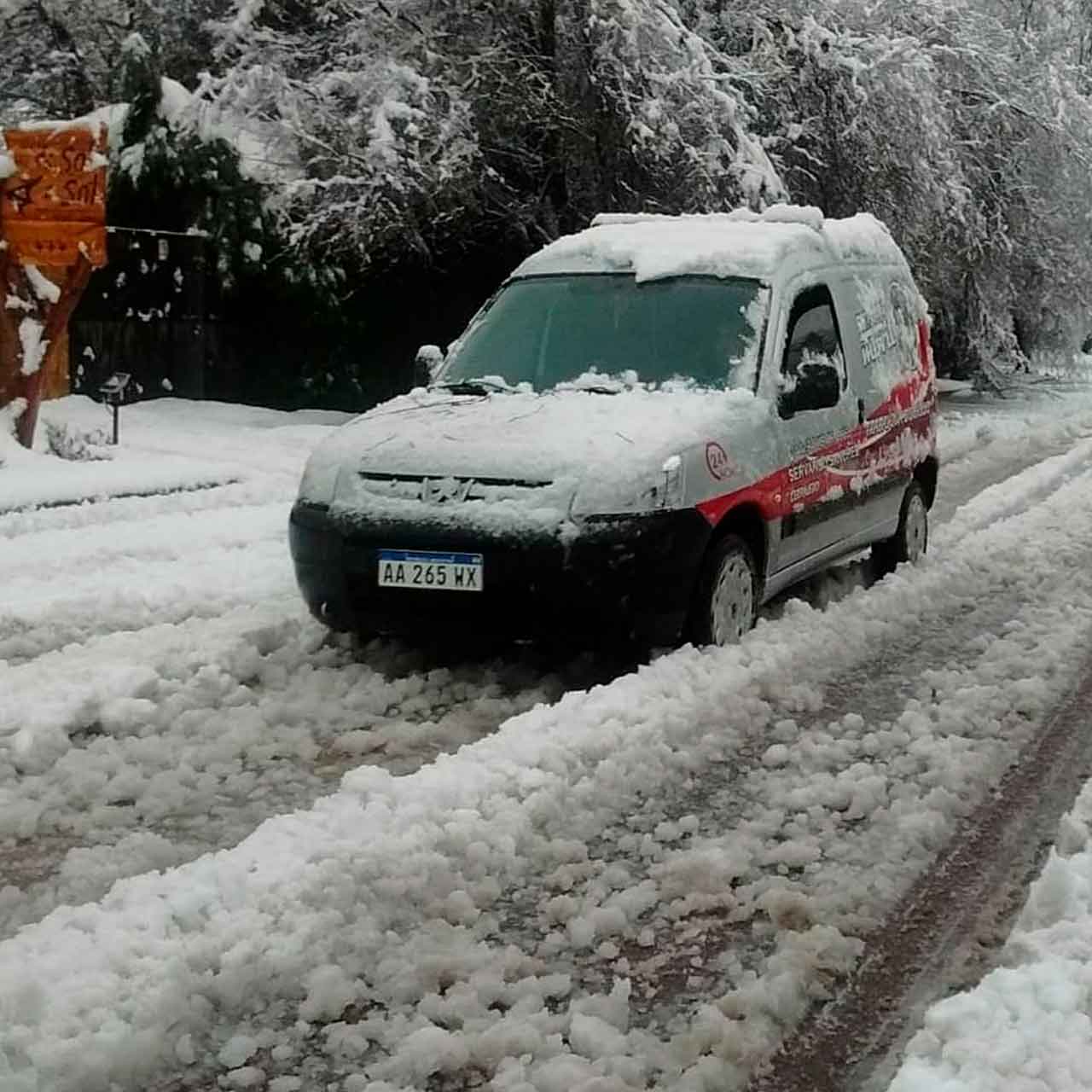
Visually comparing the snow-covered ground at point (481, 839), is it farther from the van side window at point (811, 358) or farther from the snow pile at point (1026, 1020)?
the van side window at point (811, 358)

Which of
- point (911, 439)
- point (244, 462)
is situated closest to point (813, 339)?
point (911, 439)

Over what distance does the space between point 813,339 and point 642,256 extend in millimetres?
972

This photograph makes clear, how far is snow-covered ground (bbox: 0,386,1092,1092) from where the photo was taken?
3369mm

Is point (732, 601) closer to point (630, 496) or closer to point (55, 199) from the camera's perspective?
point (630, 496)

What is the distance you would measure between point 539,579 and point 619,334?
1.86 metres

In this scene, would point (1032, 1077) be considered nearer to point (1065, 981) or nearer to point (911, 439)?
point (1065, 981)

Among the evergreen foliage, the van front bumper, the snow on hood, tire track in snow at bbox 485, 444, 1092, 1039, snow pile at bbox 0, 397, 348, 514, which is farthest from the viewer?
the evergreen foliage

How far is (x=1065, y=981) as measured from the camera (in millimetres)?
3541

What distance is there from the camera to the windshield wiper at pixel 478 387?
281 inches

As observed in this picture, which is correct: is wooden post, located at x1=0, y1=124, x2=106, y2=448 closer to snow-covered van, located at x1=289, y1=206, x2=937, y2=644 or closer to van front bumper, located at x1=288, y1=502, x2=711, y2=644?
snow-covered van, located at x1=289, y1=206, x2=937, y2=644

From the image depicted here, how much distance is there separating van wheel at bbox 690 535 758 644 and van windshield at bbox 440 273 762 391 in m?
0.87

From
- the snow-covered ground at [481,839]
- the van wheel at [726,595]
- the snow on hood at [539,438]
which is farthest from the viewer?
the van wheel at [726,595]

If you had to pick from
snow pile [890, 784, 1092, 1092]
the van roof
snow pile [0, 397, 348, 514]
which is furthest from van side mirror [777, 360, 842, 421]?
snow pile [0, 397, 348, 514]

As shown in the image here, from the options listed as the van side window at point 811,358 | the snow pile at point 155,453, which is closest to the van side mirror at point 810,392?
the van side window at point 811,358
